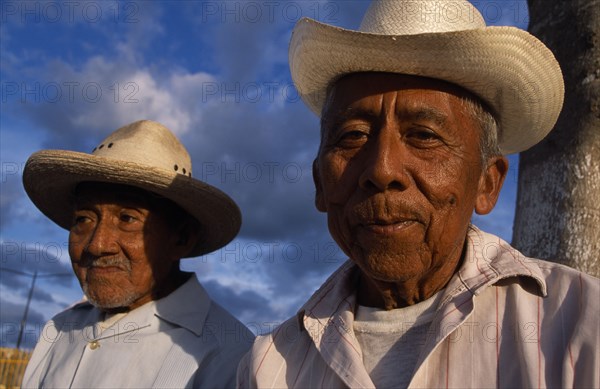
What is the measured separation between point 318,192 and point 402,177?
58cm

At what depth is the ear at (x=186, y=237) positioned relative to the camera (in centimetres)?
380

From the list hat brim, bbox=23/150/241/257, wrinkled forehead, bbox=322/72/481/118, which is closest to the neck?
wrinkled forehead, bbox=322/72/481/118

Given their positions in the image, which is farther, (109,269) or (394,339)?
(109,269)

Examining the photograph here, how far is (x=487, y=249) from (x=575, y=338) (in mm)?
537

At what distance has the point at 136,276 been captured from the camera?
3496 mm

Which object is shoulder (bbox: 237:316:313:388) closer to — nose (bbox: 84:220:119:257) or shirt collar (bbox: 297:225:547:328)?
shirt collar (bbox: 297:225:547:328)

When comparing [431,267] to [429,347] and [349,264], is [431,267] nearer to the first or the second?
[429,347]

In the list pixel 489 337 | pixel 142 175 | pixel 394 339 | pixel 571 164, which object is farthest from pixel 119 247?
pixel 571 164

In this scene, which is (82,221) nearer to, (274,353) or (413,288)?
(274,353)

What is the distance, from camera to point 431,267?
2.17 m

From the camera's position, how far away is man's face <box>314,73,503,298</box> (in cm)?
209

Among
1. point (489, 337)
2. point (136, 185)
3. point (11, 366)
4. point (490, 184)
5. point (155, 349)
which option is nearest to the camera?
point (489, 337)

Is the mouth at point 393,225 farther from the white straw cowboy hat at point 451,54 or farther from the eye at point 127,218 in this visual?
the eye at point 127,218

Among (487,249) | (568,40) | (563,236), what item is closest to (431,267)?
(487,249)
